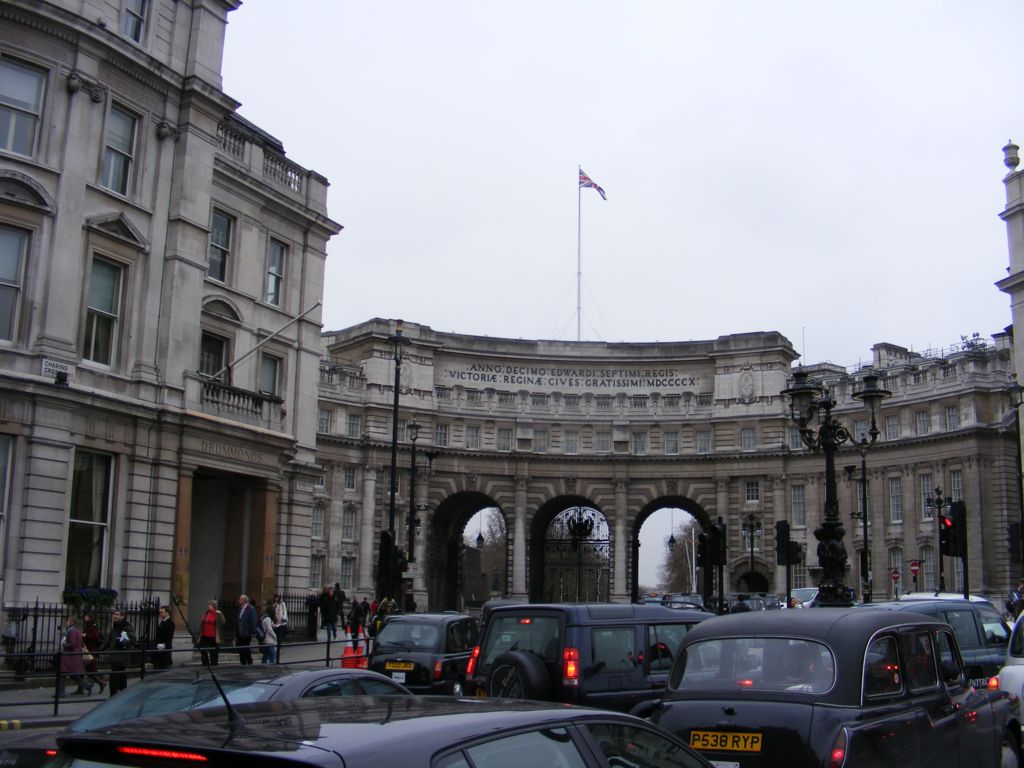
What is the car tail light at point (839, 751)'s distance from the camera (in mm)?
7824

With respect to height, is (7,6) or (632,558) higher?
(7,6)

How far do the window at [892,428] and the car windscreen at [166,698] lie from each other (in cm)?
6285

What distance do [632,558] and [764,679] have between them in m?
62.1

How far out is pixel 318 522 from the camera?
63.3 meters

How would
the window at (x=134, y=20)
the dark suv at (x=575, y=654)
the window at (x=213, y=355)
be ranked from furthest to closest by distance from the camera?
the window at (x=213, y=355)
the window at (x=134, y=20)
the dark suv at (x=575, y=654)

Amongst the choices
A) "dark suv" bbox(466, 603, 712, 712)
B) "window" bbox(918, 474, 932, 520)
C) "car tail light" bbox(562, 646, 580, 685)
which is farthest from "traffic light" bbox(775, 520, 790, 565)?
"window" bbox(918, 474, 932, 520)

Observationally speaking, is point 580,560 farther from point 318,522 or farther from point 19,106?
point 19,106

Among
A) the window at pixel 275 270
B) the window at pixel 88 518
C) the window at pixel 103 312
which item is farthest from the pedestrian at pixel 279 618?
the window at pixel 275 270

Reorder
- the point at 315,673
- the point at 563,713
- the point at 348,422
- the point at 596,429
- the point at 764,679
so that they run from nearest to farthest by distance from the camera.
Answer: the point at 563,713
the point at 764,679
the point at 315,673
the point at 348,422
the point at 596,429

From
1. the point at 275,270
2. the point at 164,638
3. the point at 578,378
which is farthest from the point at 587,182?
the point at 164,638

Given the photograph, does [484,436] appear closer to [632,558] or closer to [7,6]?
[632,558]

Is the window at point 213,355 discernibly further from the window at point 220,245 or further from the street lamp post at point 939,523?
the street lamp post at point 939,523

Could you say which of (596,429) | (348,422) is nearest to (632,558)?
(596,429)

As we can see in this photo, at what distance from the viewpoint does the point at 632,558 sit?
7000 cm
